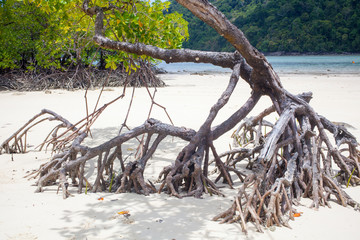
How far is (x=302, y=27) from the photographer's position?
7412 centimetres

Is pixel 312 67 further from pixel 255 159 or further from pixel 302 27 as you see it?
pixel 255 159

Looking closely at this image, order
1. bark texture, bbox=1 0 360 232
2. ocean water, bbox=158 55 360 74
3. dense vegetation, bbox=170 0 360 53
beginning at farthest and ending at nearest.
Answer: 1. dense vegetation, bbox=170 0 360 53
2. ocean water, bbox=158 55 360 74
3. bark texture, bbox=1 0 360 232

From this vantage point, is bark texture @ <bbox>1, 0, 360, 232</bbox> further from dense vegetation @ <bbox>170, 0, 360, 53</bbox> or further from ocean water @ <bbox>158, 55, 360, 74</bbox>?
dense vegetation @ <bbox>170, 0, 360, 53</bbox>

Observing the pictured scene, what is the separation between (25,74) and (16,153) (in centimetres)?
1368

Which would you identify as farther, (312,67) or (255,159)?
(312,67)

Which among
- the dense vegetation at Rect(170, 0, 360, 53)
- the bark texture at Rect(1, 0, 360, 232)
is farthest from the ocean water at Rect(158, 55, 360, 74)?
the bark texture at Rect(1, 0, 360, 232)

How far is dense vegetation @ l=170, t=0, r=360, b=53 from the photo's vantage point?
233 ft

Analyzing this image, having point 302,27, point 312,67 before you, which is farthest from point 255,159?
point 302,27

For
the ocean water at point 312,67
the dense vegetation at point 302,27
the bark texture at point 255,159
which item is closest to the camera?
the bark texture at point 255,159

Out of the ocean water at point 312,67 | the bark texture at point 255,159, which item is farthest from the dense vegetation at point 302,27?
the bark texture at point 255,159

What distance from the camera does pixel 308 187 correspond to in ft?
10.9

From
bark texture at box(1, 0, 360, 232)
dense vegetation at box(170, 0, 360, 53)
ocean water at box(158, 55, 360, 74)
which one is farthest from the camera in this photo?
dense vegetation at box(170, 0, 360, 53)

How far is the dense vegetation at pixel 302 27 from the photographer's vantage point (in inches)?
2795

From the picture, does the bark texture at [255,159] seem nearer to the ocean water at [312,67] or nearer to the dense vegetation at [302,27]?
the ocean water at [312,67]
